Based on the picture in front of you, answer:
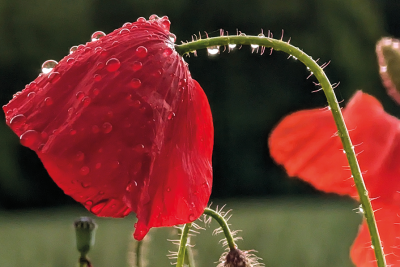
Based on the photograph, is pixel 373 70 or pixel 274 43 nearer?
pixel 274 43

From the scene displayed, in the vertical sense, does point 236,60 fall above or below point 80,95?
above

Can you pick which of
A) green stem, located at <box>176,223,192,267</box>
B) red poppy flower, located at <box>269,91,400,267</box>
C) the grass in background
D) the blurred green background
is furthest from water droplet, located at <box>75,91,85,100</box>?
the blurred green background

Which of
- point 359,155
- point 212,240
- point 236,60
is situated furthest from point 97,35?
point 236,60

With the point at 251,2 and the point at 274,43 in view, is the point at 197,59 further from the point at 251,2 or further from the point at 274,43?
the point at 274,43

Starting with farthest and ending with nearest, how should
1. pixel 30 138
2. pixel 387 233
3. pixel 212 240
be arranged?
pixel 212 240 < pixel 387 233 < pixel 30 138

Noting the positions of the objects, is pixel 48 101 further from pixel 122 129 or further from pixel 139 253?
pixel 139 253

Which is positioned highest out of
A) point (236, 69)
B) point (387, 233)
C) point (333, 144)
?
point (236, 69)

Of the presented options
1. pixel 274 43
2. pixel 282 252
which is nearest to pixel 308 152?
pixel 274 43
